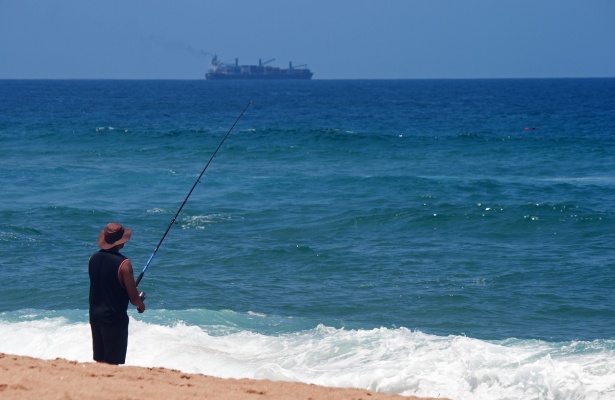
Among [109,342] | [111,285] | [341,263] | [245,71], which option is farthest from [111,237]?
[245,71]

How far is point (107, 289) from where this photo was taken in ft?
18.8

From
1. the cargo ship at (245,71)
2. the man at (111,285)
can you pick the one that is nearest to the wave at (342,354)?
the man at (111,285)

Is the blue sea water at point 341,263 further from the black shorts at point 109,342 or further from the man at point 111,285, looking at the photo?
the man at point 111,285

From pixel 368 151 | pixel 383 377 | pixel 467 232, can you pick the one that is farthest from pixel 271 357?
pixel 368 151

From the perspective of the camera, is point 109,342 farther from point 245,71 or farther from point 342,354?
point 245,71

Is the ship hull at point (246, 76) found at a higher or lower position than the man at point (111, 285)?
higher

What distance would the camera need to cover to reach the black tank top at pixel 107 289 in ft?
18.7

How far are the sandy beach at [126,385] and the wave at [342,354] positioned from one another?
141cm

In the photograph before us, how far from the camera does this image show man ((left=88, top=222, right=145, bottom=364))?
5695mm

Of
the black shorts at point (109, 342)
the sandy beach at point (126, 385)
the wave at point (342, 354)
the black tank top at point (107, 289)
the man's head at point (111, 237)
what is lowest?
the wave at point (342, 354)

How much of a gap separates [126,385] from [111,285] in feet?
2.21

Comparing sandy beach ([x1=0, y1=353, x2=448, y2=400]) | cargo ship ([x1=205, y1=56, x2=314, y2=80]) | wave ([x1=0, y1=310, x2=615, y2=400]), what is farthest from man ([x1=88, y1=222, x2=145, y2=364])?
cargo ship ([x1=205, y1=56, x2=314, y2=80])

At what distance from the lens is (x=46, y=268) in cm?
1196

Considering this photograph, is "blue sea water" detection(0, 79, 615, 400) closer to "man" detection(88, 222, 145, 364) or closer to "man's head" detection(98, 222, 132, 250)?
"man" detection(88, 222, 145, 364)
